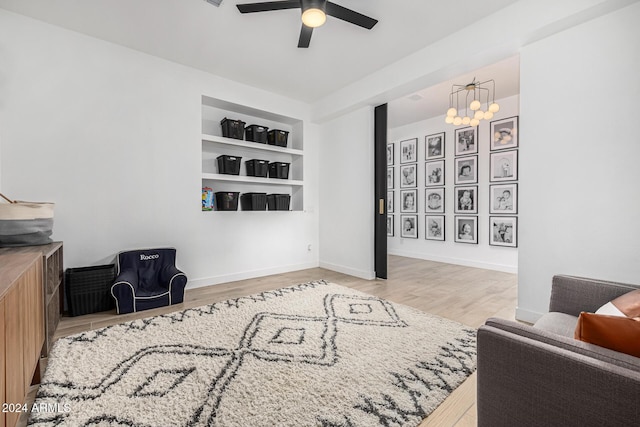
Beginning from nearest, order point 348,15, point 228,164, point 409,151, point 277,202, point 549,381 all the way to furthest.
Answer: point 549,381 → point 348,15 → point 228,164 → point 277,202 → point 409,151

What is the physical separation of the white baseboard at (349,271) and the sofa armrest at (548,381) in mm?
3216

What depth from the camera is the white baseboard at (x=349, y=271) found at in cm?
436

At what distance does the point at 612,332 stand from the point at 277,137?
14.3 ft

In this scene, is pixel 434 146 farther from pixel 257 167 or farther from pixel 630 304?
pixel 630 304

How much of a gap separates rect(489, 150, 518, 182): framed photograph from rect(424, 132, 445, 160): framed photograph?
0.96 m

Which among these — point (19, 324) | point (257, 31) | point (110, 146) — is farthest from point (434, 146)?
point (19, 324)

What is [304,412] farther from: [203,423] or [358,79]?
[358,79]

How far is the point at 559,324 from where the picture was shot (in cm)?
162

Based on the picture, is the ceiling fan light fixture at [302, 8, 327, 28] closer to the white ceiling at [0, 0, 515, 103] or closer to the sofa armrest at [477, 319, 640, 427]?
the white ceiling at [0, 0, 515, 103]

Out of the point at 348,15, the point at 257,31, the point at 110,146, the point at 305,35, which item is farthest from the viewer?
the point at 110,146

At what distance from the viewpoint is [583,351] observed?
0.97 m

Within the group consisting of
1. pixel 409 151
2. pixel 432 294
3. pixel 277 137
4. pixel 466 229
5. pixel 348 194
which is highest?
pixel 409 151

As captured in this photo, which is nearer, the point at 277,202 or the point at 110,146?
A: the point at 110,146

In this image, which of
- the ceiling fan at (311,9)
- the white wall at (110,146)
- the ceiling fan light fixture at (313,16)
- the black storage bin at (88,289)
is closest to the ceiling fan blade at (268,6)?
the ceiling fan at (311,9)
